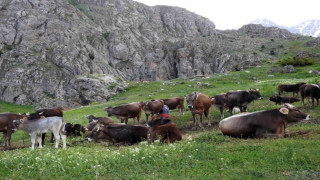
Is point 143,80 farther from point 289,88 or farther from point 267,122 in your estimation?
point 267,122

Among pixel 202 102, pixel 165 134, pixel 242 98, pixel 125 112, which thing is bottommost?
pixel 165 134

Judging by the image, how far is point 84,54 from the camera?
113 metres

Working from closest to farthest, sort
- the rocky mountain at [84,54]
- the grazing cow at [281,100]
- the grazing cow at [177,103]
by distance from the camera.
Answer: the grazing cow at [281,100]
the grazing cow at [177,103]
the rocky mountain at [84,54]

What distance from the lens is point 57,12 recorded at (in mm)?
121375

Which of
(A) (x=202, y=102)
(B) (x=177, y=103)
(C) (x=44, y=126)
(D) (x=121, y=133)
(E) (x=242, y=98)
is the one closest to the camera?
(C) (x=44, y=126)

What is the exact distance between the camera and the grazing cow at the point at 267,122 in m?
11.1

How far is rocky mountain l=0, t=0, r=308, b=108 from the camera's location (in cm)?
8069

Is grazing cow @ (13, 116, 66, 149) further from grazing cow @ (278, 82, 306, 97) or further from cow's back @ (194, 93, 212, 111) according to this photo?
grazing cow @ (278, 82, 306, 97)

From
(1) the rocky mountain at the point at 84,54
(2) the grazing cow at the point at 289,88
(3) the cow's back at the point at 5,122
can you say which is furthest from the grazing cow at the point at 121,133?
(1) the rocky mountain at the point at 84,54

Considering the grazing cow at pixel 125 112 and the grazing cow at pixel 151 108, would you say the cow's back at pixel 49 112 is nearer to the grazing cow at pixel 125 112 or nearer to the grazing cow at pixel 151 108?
the grazing cow at pixel 125 112

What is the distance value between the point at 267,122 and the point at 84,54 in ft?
364

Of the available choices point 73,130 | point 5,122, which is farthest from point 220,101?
point 5,122

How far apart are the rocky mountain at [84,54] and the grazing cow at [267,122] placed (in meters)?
41.7

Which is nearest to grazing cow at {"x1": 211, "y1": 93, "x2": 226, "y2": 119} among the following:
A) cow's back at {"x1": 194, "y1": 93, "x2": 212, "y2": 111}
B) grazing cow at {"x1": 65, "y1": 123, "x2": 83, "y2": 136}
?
cow's back at {"x1": 194, "y1": 93, "x2": 212, "y2": 111}
